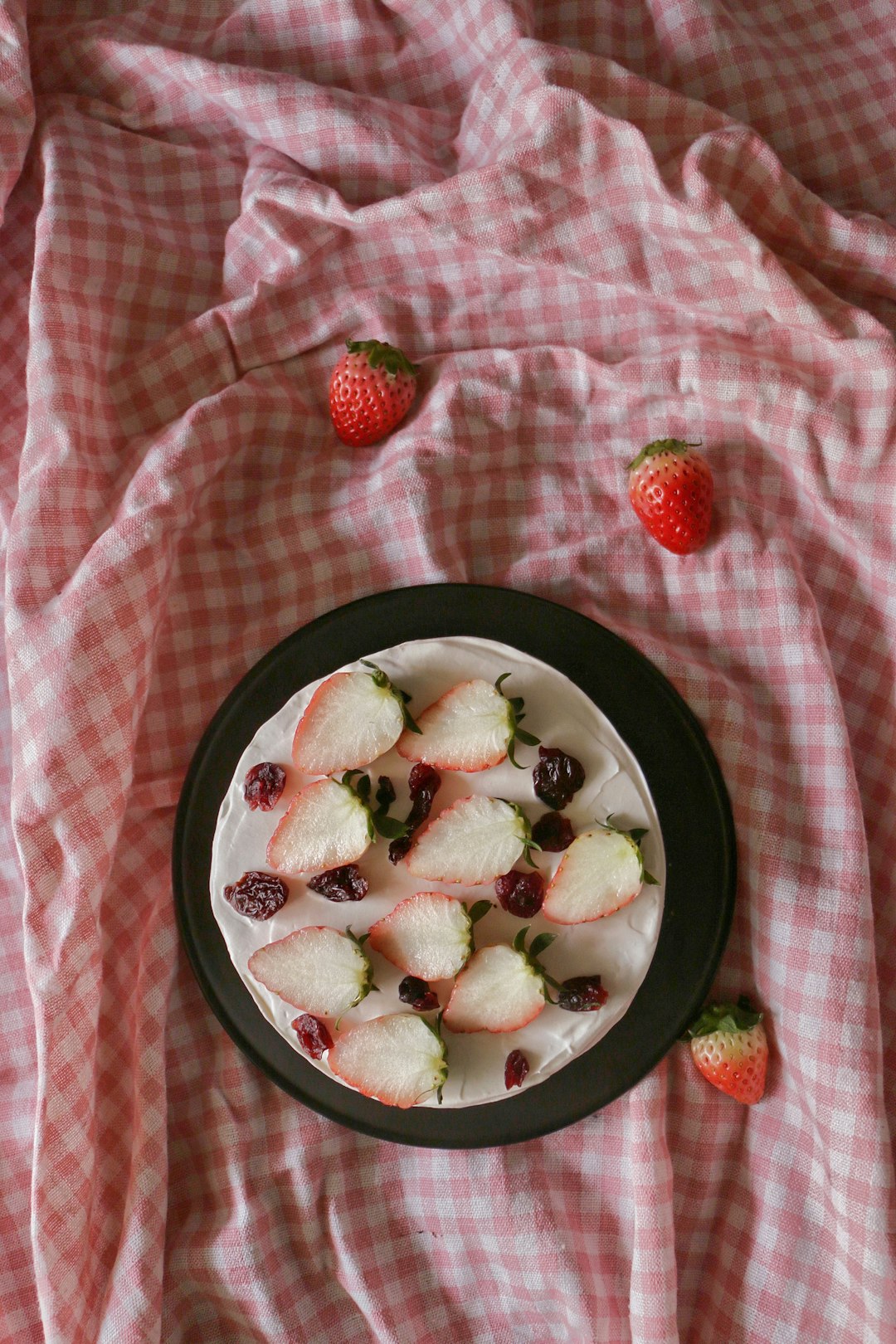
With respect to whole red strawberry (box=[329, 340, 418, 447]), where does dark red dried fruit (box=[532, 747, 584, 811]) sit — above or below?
below

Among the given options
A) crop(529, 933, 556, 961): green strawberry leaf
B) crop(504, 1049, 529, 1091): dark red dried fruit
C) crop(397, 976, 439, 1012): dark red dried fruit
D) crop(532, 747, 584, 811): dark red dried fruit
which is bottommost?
crop(504, 1049, 529, 1091): dark red dried fruit

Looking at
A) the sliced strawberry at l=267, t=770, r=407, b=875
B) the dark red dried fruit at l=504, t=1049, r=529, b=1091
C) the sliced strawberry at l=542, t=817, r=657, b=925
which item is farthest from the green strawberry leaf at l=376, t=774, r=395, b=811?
the dark red dried fruit at l=504, t=1049, r=529, b=1091

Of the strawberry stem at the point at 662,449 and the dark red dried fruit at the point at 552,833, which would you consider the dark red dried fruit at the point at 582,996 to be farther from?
the strawberry stem at the point at 662,449

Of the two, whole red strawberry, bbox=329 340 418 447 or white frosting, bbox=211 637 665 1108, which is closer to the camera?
white frosting, bbox=211 637 665 1108

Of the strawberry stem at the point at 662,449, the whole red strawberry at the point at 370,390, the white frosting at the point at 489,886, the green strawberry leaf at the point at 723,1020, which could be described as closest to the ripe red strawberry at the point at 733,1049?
the green strawberry leaf at the point at 723,1020

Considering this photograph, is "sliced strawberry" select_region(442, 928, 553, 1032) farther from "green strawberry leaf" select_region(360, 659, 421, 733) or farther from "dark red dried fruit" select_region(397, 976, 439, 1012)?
"green strawberry leaf" select_region(360, 659, 421, 733)

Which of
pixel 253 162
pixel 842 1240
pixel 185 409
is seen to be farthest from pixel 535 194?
pixel 842 1240
